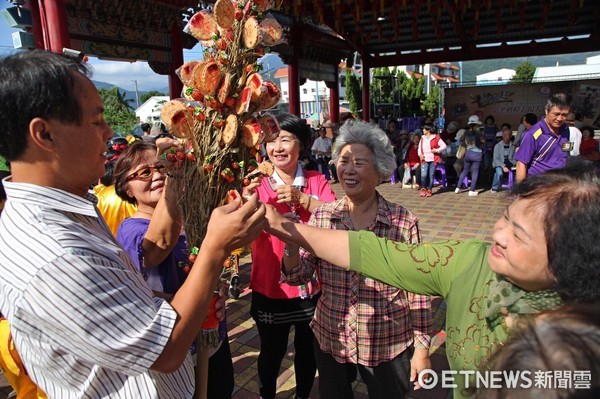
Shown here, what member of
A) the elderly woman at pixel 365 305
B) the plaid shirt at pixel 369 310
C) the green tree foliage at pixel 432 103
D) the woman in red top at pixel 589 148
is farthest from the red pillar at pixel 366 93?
the green tree foliage at pixel 432 103

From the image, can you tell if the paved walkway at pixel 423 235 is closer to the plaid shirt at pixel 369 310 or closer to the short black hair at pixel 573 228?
the short black hair at pixel 573 228

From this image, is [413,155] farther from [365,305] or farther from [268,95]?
[268,95]

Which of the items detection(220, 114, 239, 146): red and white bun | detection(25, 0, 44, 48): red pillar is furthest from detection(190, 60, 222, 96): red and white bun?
detection(25, 0, 44, 48): red pillar

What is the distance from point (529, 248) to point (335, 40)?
11.2m

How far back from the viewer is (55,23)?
4832mm

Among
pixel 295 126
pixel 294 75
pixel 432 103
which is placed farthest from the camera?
pixel 432 103

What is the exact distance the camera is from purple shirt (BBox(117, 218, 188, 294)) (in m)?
1.68

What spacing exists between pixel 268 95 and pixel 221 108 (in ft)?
0.55

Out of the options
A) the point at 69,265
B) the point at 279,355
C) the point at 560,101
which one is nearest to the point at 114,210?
the point at 279,355

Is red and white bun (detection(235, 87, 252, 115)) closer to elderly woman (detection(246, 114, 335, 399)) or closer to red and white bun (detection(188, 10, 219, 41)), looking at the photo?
red and white bun (detection(188, 10, 219, 41))

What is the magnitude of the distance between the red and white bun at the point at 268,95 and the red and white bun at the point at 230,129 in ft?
0.39

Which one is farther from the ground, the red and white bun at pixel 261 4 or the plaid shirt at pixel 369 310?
the red and white bun at pixel 261 4

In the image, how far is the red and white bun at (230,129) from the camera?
4.17ft

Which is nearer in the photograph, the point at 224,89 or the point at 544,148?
the point at 224,89
